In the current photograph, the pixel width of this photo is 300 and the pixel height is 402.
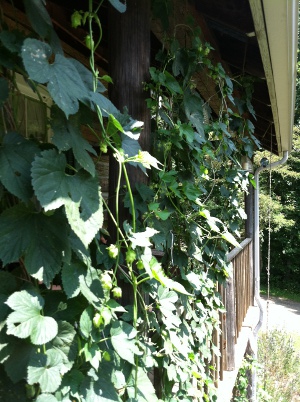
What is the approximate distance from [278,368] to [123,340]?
5.34 meters

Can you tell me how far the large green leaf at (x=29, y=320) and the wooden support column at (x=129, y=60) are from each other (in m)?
0.54

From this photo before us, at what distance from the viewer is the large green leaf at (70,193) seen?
2.71 ft

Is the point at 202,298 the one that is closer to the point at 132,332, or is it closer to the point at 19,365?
the point at 132,332

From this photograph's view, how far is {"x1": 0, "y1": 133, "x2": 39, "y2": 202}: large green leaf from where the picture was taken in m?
0.82

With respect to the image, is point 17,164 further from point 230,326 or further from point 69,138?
point 230,326

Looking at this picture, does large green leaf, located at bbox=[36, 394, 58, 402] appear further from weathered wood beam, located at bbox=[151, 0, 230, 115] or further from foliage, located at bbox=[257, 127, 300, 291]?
foliage, located at bbox=[257, 127, 300, 291]

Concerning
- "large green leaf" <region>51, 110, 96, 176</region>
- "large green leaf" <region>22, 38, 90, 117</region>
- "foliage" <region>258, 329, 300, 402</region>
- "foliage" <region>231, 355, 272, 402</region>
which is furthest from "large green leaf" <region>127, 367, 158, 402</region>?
"foliage" <region>258, 329, 300, 402</region>

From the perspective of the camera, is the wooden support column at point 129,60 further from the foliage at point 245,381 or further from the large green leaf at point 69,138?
the foliage at point 245,381

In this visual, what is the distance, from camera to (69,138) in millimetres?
905

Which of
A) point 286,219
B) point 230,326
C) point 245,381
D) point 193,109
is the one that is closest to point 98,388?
point 193,109

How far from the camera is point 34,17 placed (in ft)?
2.97

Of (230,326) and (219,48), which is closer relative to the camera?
(219,48)

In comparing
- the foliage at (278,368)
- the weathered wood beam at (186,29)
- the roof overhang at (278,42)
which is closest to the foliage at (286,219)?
the foliage at (278,368)

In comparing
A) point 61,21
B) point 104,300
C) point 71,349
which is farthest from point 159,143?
point 61,21
